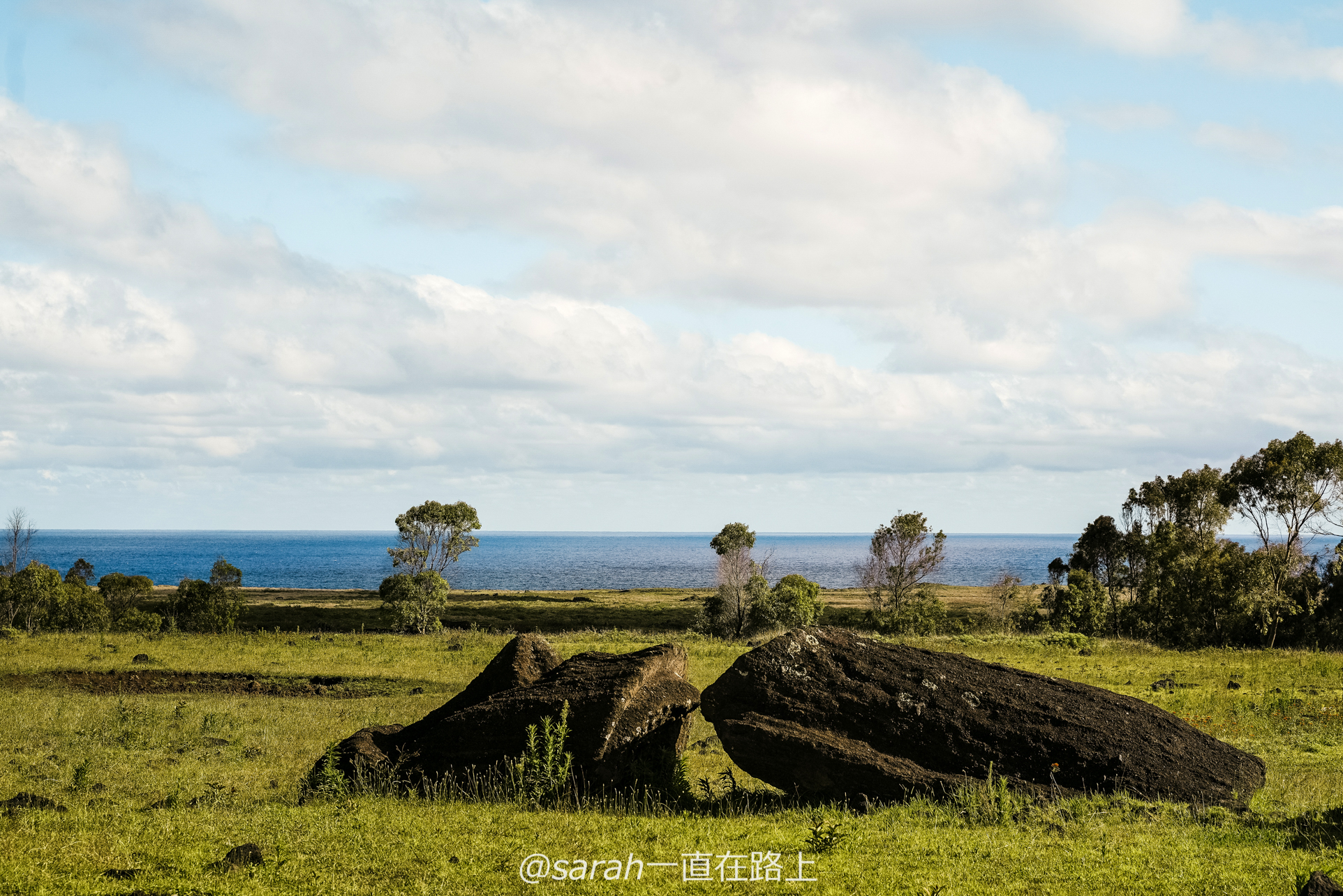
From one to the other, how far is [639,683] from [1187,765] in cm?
957

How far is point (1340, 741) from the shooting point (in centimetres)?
2162

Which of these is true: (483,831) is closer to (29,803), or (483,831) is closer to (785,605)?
(29,803)

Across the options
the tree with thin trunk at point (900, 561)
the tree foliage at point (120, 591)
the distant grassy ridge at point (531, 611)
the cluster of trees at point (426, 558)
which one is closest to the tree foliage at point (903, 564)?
the tree with thin trunk at point (900, 561)

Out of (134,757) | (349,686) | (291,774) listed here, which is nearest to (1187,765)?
(291,774)

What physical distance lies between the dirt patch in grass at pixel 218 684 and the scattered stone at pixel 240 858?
66.1 ft

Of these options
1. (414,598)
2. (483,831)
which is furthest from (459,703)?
(414,598)

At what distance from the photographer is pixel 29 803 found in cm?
1393

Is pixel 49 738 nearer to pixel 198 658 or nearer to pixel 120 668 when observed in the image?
pixel 120 668

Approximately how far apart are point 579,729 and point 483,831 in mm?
3341

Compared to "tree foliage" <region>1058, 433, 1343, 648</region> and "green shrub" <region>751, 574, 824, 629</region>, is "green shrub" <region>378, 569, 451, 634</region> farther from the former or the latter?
"tree foliage" <region>1058, 433, 1343, 648</region>

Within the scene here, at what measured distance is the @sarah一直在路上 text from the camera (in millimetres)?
10281

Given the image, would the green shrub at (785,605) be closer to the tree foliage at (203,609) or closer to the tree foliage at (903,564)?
the tree foliage at (903,564)

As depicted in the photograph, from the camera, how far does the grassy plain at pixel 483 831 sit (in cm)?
1009

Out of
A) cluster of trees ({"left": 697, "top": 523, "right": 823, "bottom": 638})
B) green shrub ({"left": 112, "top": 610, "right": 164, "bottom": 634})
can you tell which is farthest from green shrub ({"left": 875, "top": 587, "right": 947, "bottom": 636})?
green shrub ({"left": 112, "top": 610, "right": 164, "bottom": 634})
